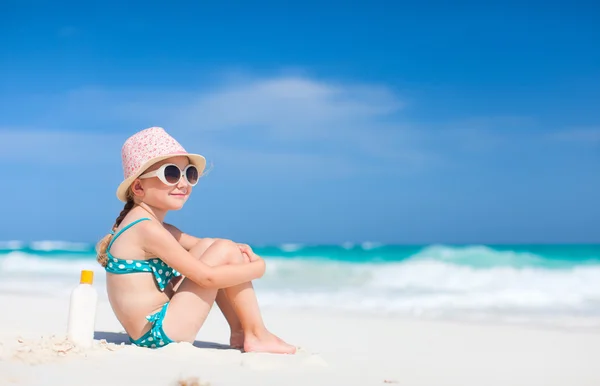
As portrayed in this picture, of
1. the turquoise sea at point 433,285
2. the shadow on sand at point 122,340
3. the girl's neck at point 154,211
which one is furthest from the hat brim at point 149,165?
the turquoise sea at point 433,285

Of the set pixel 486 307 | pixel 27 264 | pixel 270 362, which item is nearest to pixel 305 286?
pixel 486 307

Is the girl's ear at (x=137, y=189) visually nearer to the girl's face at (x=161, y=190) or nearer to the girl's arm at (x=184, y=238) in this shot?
the girl's face at (x=161, y=190)

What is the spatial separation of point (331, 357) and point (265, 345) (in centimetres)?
63

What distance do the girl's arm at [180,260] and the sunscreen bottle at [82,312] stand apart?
0.41 m

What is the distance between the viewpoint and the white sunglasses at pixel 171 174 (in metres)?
4.33

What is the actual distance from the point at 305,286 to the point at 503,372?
9040mm

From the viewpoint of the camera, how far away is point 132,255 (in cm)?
425

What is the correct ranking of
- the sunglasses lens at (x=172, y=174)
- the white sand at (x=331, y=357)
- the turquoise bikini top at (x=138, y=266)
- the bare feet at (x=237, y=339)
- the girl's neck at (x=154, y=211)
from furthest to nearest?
the bare feet at (x=237, y=339) < the girl's neck at (x=154, y=211) < the sunglasses lens at (x=172, y=174) < the turquoise bikini top at (x=138, y=266) < the white sand at (x=331, y=357)

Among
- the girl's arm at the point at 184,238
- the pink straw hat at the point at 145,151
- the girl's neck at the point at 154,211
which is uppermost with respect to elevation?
the pink straw hat at the point at 145,151

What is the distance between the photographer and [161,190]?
441 cm

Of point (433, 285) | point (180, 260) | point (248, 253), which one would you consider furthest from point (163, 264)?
point (433, 285)

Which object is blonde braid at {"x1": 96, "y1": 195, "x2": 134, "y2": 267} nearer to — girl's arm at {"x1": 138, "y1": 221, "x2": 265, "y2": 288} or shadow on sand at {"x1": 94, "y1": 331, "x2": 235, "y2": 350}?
girl's arm at {"x1": 138, "y1": 221, "x2": 265, "y2": 288}

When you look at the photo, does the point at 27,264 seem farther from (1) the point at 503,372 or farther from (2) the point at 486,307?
(1) the point at 503,372

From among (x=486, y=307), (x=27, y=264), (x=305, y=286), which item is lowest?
(x=486, y=307)
